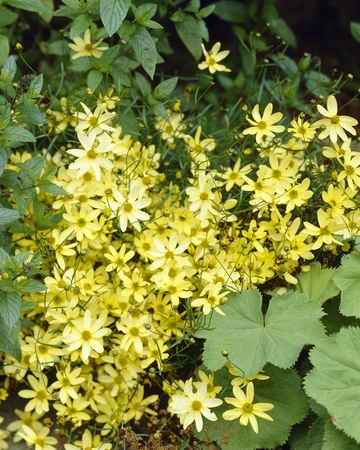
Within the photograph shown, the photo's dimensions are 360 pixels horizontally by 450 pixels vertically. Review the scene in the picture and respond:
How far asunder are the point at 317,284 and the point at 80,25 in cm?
104

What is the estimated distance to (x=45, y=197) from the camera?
7.51 ft

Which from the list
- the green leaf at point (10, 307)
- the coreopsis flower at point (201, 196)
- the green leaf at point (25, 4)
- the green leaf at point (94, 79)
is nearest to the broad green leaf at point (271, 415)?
the coreopsis flower at point (201, 196)

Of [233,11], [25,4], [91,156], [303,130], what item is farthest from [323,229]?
[233,11]

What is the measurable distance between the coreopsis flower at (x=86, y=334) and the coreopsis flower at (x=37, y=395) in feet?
0.69

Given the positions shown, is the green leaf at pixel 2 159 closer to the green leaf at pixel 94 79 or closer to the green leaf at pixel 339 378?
the green leaf at pixel 94 79

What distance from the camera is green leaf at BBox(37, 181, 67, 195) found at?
2.04m

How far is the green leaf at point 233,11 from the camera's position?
10.4 ft

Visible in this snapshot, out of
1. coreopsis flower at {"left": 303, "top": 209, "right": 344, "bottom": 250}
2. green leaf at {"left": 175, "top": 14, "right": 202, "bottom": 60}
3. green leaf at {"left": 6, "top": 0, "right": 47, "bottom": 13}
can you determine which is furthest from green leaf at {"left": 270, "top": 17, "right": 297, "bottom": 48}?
coreopsis flower at {"left": 303, "top": 209, "right": 344, "bottom": 250}

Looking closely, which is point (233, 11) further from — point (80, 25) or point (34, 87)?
point (34, 87)

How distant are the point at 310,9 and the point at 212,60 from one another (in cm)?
205

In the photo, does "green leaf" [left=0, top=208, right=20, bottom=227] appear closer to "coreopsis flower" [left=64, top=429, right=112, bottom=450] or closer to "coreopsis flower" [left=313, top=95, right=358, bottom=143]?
"coreopsis flower" [left=64, top=429, right=112, bottom=450]

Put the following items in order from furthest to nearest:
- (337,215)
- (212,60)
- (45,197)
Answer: (212,60), (45,197), (337,215)

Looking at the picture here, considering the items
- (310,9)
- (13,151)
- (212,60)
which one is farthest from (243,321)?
(310,9)

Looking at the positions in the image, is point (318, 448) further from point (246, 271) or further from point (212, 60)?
point (212, 60)
